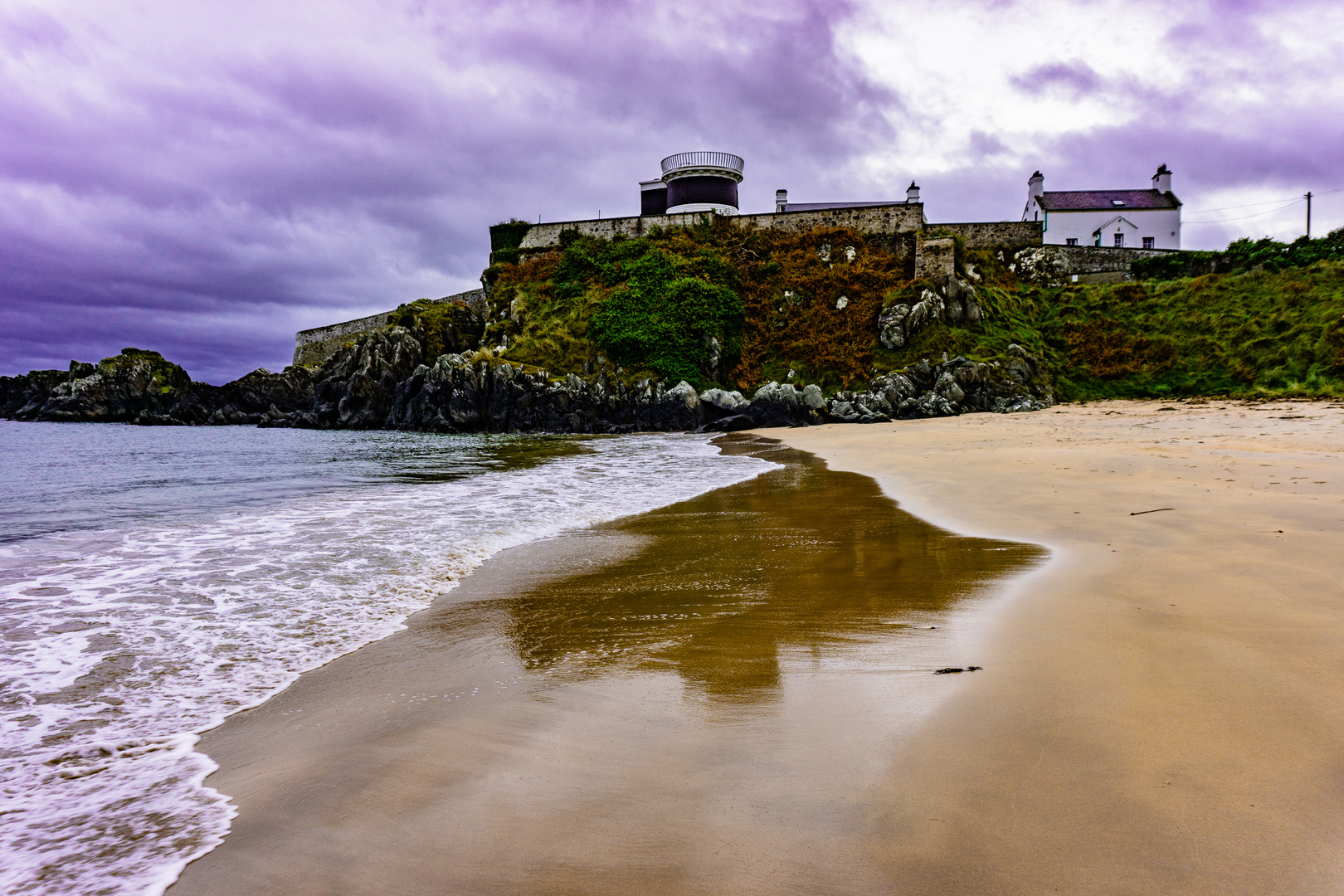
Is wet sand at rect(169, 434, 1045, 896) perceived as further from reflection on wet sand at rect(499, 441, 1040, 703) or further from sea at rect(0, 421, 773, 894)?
sea at rect(0, 421, 773, 894)

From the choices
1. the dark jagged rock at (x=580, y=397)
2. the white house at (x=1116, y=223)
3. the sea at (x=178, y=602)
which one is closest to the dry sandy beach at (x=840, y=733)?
the sea at (x=178, y=602)

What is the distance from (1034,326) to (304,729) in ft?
96.6

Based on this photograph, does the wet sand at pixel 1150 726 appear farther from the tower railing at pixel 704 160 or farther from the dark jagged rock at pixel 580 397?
the tower railing at pixel 704 160

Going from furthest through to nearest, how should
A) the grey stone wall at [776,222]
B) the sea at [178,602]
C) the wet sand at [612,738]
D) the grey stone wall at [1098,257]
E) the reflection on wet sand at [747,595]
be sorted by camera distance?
the grey stone wall at [776,222]
the grey stone wall at [1098,257]
the reflection on wet sand at [747,595]
the sea at [178,602]
the wet sand at [612,738]

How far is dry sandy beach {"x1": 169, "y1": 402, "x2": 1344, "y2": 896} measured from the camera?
1.52m

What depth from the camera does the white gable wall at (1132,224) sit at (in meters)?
35.0

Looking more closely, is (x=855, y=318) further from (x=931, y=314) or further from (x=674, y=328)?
(x=674, y=328)

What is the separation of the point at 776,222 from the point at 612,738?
33.8m

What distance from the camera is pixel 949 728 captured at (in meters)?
2.13

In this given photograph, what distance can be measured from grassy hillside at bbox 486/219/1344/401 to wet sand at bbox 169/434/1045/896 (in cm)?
2142

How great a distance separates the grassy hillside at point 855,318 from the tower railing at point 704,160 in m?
4.18

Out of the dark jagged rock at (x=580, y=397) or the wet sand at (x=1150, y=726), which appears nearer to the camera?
the wet sand at (x=1150, y=726)

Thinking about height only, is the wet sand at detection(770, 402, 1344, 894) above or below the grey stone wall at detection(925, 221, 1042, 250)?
below

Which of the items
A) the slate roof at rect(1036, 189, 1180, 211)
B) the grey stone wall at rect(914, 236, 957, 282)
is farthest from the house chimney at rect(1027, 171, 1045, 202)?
the grey stone wall at rect(914, 236, 957, 282)
